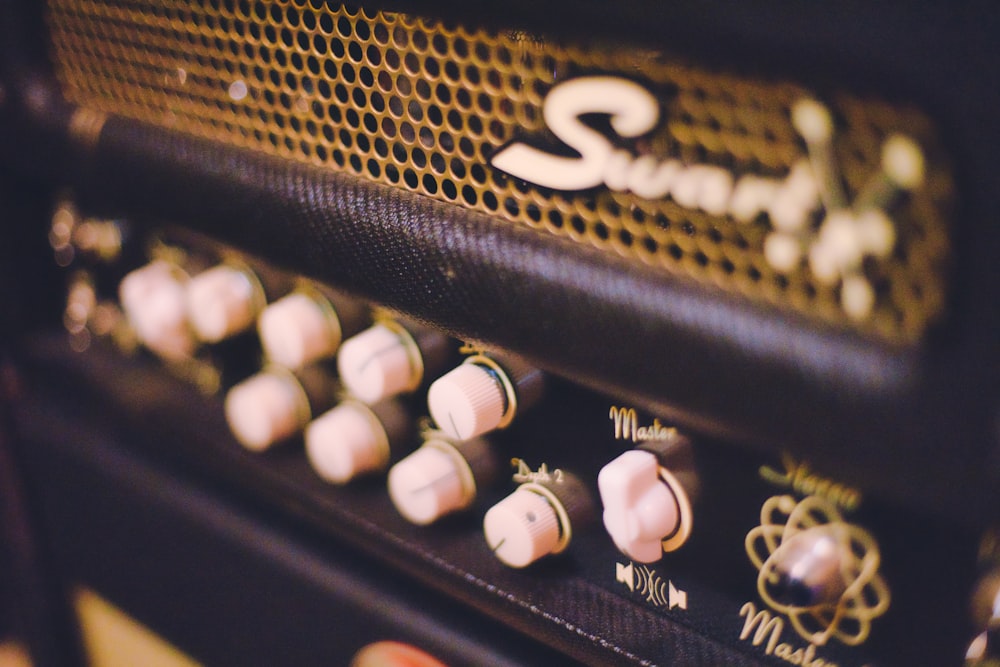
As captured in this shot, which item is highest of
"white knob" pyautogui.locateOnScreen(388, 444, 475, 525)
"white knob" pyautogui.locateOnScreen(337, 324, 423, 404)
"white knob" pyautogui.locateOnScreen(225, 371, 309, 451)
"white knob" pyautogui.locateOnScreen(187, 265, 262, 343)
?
"white knob" pyautogui.locateOnScreen(337, 324, 423, 404)

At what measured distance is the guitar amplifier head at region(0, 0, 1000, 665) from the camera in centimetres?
24

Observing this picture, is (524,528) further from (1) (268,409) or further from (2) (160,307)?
(2) (160,307)

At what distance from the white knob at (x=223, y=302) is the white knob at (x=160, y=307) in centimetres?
4

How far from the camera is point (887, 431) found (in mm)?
257

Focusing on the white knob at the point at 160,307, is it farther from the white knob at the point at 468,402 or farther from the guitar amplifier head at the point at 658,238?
the white knob at the point at 468,402

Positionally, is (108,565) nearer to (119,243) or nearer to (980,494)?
(119,243)

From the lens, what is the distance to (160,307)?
1.84 feet

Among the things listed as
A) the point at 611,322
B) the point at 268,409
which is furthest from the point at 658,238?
the point at 268,409

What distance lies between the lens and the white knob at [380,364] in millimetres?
432

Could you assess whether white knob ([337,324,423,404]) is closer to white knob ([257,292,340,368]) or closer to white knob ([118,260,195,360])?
white knob ([257,292,340,368])

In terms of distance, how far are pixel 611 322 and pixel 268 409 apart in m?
0.28

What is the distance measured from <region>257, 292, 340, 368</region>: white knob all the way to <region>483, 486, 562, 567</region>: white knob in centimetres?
15

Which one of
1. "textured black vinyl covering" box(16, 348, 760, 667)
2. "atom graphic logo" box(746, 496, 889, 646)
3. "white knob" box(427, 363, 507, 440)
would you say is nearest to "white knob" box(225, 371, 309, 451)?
"textured black vinyl covering" box(16, 348, 760, 667)

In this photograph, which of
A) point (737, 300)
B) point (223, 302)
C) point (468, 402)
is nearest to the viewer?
point (737, 300)
